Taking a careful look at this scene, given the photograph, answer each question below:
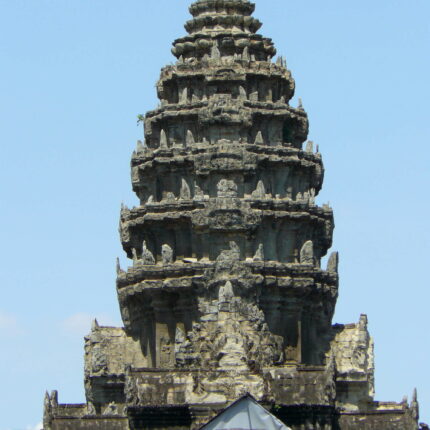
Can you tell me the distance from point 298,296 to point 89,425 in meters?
17.2

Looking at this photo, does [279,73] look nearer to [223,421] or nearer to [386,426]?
[386,426]

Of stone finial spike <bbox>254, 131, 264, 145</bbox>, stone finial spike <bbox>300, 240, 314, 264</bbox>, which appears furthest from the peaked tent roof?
stone finial spike <bbox>254, 131, 264, 145</bbox>

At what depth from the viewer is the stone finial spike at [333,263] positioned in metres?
144

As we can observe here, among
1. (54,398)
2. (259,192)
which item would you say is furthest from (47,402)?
(259,192)

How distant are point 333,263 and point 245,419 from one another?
112 ft

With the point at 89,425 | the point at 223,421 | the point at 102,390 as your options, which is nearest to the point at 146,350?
the point at 102,390

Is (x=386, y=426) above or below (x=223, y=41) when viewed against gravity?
below

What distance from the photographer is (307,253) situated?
468ft

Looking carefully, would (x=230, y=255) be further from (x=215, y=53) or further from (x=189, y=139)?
(x=215, y=53)

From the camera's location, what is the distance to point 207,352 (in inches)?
4988

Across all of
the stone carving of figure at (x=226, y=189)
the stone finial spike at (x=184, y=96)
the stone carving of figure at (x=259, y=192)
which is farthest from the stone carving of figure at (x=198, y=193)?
the stone finial spike at (x=184, y=96)

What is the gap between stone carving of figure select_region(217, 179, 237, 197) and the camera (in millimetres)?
141250

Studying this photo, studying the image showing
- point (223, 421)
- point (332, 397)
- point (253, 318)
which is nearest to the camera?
point (223, 421)

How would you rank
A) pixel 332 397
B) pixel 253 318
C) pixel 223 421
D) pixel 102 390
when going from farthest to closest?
pixel 102 390 → pixel 253 318 → pixel 332 397 → pixel 223 421
